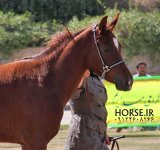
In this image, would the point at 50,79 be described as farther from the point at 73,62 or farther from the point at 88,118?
the point at 88,118

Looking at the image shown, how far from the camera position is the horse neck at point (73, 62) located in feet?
24.4

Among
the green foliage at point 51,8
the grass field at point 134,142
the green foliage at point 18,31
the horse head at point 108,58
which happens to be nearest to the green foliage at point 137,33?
the green foliage at point 18,31

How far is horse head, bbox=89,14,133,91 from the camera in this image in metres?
7.41

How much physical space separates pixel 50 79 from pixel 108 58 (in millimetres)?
732

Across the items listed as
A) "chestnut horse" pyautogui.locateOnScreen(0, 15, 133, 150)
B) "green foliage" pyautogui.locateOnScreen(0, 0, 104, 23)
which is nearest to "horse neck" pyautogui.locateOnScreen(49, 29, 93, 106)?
"chestnut horse" pyautogui.locateOnScreen(0, 15, 133, 150)

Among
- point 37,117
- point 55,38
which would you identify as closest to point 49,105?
point 37,117

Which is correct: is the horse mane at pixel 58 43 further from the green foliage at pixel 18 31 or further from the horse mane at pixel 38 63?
the green foliage at pixel 18 31

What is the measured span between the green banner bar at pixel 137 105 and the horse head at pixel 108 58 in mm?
7927

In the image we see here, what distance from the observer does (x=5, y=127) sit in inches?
282

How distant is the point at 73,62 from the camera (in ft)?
24.5

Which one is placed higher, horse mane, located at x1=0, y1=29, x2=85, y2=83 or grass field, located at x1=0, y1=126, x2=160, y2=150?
horse mane, located at x1=0, y1=29, x2=85, y2=83

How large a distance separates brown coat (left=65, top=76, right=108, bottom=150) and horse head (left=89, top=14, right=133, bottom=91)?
28.8 inches

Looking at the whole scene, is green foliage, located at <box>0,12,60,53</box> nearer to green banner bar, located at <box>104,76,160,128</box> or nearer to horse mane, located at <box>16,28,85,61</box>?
green banner bar, located at <box>104,76,160,128</box>

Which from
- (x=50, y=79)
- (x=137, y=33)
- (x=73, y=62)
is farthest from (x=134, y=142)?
(x=137, y=33)
